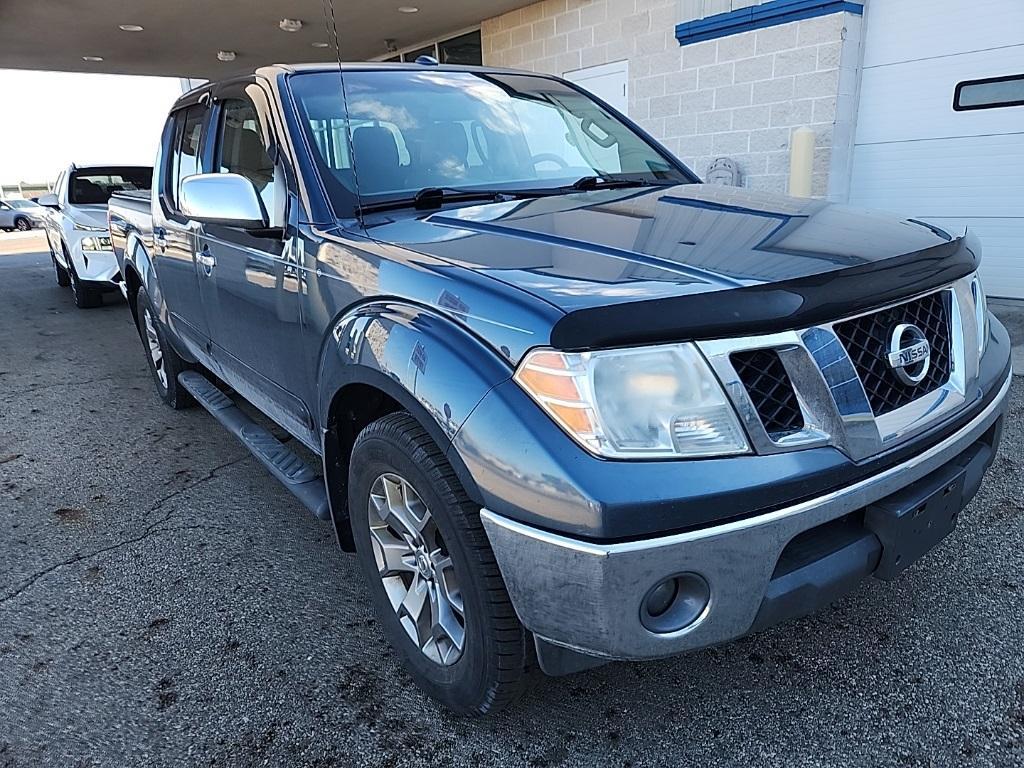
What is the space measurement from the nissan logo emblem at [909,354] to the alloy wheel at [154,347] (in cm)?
440

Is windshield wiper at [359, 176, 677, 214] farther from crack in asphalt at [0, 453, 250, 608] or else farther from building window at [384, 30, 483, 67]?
building window at [384, 30, 483, 67]

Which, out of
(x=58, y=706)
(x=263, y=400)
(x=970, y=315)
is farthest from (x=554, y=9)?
(x=58, y=706)

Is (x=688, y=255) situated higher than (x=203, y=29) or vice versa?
(x=203, y=29)

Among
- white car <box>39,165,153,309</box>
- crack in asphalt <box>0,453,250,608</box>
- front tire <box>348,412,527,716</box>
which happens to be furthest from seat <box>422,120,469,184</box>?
white car <box>39,165,153,309</box>

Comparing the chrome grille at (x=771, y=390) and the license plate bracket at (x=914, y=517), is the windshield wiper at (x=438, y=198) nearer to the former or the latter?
the chrome grille at (x=771, y=390)

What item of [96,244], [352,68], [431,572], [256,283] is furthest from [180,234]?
[96,244]

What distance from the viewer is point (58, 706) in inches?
85.0

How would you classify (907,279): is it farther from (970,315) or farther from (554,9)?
(554,9)

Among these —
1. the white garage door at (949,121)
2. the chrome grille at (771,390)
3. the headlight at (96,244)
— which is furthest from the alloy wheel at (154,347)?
the white garage door at (949,121)

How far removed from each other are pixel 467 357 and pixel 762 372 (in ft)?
2.08

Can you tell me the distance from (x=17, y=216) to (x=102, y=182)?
26.0 m

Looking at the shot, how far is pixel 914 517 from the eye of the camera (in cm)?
171

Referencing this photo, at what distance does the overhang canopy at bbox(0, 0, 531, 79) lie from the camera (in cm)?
959

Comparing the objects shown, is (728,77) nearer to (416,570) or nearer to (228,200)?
(228,200)
